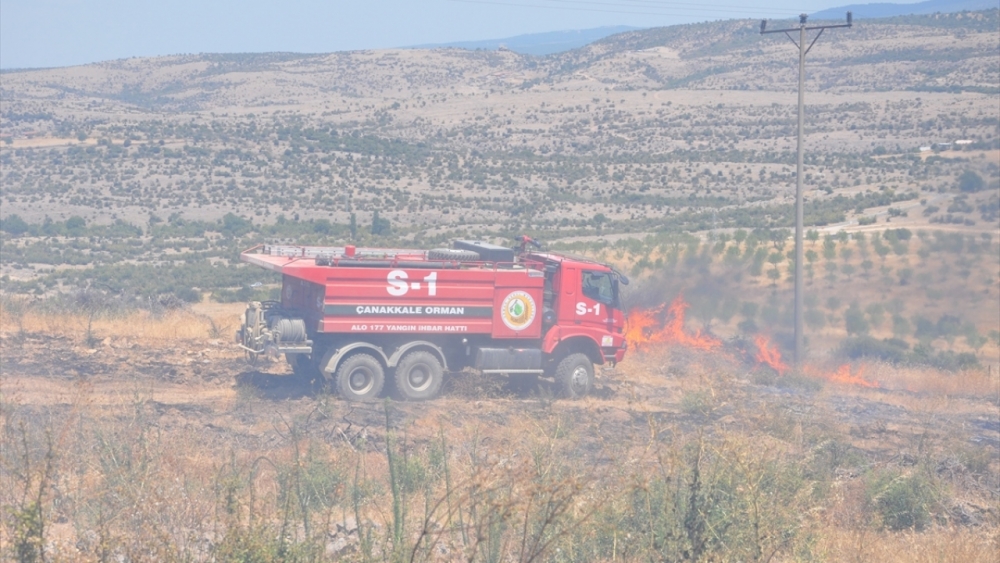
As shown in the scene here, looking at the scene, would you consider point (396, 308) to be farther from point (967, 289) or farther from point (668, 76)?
point (668, 76)

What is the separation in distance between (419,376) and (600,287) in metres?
3.85

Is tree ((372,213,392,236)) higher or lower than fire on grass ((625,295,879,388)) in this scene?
higher

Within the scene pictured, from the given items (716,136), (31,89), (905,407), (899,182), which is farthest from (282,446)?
(31,89)

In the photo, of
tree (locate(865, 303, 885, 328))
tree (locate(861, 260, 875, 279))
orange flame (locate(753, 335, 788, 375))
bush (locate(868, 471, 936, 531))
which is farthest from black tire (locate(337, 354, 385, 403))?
tree (locate(861, 260, 875, 279))

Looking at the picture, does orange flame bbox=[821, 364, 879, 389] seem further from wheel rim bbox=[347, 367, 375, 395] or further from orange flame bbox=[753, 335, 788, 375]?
wheel rim bbox=[347, 367, 375, 395]

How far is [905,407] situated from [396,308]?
1140cm

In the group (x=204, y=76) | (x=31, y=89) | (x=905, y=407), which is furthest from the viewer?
(x=204, y=76)

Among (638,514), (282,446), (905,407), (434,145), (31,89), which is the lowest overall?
(905,407)

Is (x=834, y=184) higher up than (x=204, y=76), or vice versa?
(x=204, y=76)

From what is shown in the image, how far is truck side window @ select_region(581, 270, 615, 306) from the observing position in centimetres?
1839

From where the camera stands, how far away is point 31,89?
327ft

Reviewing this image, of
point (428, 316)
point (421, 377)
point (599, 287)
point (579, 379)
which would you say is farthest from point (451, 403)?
point (599, 287)

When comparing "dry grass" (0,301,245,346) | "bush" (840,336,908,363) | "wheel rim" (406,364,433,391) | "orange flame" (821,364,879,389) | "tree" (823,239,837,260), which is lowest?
"orange flame" (821,364,879,389)

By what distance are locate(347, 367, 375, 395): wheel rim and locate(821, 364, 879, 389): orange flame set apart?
1259 centimetres
